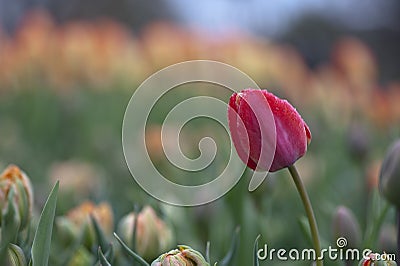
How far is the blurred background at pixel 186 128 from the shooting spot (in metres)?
1.08

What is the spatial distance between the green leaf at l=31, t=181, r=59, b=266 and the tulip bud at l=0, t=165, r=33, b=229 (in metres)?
0.08

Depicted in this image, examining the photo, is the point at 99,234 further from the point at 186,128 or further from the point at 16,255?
the point at 186,128

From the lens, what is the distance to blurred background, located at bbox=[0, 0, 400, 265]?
1077 mm

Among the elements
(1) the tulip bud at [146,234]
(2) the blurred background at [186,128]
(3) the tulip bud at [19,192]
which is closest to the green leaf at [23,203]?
(3) the tulip bud at [19,192]

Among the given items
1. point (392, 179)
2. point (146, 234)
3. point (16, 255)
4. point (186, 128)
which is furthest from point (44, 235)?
point (186, 128)

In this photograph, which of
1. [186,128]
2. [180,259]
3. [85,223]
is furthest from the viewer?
[186,128]

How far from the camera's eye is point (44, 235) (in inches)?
20.6

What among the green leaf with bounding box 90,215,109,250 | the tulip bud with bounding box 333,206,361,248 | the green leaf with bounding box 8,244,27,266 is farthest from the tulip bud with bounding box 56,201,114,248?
the tulip bud with bounding box 333,206,361,248

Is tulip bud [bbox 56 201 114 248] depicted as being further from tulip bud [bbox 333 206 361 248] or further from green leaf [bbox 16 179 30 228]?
tulip bud [bbox 333 206 361 248]

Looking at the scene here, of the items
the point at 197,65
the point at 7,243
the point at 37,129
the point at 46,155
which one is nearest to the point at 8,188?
the point at 7,243

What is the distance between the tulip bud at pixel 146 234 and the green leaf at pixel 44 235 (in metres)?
0.15

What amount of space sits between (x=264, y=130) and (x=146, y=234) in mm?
212

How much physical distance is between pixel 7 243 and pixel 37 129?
5.84 ft

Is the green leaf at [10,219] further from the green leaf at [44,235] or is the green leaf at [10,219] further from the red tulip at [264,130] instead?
the red tulip at [264,130]
